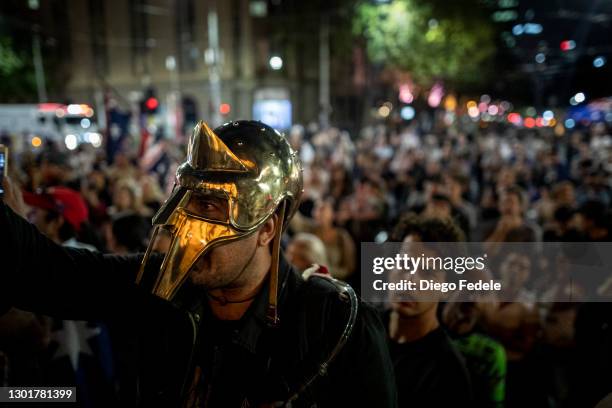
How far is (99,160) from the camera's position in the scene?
43.5 feet

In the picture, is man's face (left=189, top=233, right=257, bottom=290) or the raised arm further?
man's face (left=189, top=233, right=257, bottom=290)

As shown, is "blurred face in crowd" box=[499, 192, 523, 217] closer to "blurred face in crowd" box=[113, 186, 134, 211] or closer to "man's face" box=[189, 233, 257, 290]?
"blurred face in crowd" box=[113, 186, 134, 211]

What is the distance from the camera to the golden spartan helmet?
172 cm

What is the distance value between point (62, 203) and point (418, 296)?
2.94 metres

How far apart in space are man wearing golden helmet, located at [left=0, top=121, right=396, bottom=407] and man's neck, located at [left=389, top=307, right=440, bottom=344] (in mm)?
938

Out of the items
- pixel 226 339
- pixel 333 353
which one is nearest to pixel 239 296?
pixel 226 339

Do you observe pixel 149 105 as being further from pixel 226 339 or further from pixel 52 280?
pixel 52 280

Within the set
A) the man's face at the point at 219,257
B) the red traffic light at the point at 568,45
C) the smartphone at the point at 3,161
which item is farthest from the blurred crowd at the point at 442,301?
the red traffic light at the point at 568,45

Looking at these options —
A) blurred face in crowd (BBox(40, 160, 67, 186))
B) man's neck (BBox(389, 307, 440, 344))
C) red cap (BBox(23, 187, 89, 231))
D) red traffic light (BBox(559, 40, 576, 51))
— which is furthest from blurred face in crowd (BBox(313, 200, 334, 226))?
red traffic light (BBox(559, 40, 576, 51))

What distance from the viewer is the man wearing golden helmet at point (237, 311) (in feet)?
5.54

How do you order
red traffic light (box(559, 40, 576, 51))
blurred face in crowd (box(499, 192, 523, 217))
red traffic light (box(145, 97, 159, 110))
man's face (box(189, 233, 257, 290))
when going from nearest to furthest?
man's face (box(189, 233, 257, 290)) → blurred face in crowd (box(499, 192, 523, 217)) → red traffic light (box(145, 97, 159, 110)) → red traffic light (box(559, 40, 576, 51))

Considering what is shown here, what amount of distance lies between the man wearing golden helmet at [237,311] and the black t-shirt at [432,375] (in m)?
0.79

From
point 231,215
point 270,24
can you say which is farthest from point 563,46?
point 270,24

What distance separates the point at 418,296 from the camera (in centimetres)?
283
